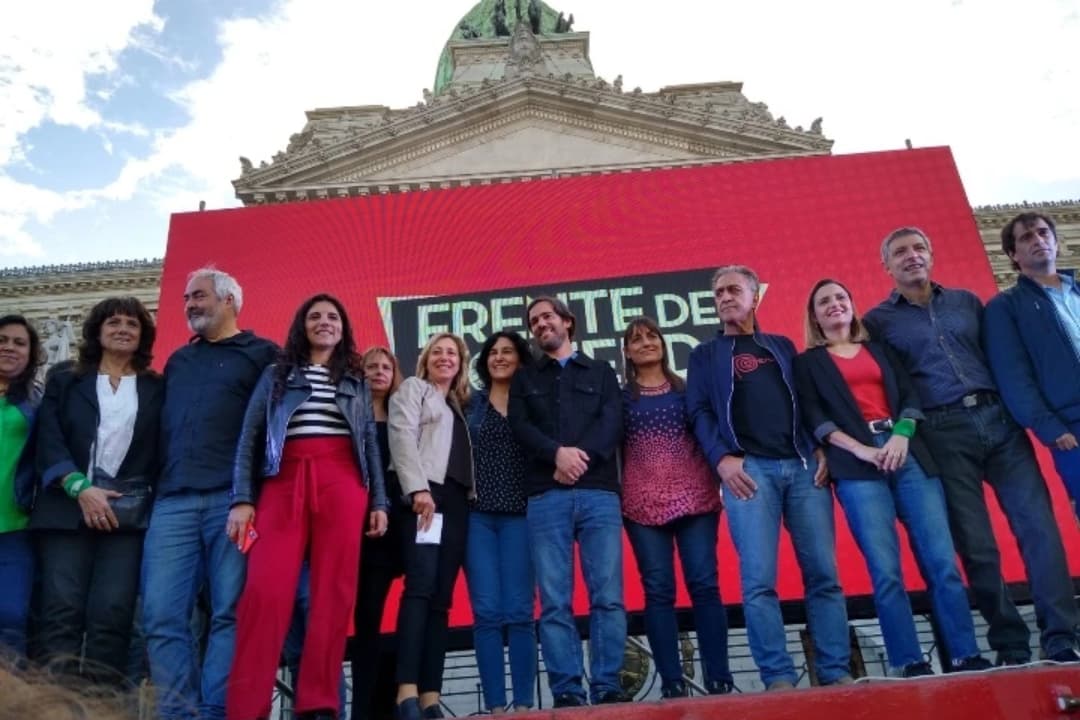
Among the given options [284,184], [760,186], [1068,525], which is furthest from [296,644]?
[284,184]

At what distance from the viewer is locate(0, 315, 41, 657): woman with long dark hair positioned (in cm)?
347

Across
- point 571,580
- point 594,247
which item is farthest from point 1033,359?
point 594,247

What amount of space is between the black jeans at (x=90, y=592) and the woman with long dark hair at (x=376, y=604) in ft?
3.13

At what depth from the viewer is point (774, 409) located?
3938mm

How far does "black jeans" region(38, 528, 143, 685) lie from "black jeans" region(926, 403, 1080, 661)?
3.62 m

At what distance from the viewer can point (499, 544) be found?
395 centimetres

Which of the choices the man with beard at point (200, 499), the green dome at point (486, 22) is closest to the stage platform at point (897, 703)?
the man with beard at point (200, 499)

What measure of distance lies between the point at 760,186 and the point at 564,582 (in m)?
6.71

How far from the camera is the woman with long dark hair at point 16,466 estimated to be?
3469 millimetres

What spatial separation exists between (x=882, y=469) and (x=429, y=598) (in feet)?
6.77

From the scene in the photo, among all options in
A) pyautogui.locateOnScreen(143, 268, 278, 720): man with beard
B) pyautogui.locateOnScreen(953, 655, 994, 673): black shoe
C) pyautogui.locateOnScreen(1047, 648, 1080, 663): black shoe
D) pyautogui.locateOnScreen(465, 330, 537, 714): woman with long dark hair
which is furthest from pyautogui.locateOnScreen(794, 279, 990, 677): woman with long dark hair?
pyautogui.locateOnScreen(143, 268, 278, 720): man with beard

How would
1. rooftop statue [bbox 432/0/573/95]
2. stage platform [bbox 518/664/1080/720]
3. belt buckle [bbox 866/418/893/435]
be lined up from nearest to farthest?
stage platform [bbox 518/664/1080/720]
belt buckle [bbox 866/418/893/435]
rooftop statue [bbox 432/0/573/95]

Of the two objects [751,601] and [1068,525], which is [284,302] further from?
[1068,525]

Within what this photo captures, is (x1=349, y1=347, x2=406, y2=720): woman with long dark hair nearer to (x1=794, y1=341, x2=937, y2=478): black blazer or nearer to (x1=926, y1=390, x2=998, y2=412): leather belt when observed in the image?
(x1=794, y1=341, x2=937, y2=478): black blazer
